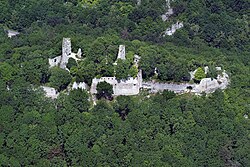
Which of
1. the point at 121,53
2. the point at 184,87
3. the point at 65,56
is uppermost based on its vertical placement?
the point at 121,53

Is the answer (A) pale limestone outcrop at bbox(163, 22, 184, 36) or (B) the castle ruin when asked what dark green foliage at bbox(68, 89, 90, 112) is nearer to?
(B) the castle ruin

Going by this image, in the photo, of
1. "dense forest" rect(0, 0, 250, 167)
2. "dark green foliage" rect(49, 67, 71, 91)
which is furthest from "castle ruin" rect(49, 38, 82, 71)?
"dark green foliage" rect(49, 67, 71, 91)

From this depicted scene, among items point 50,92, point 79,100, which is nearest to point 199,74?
point 79,100

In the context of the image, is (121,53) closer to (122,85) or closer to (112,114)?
(122,85)

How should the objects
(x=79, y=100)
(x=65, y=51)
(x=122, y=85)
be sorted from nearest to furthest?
(x=79, y=100), (x=122, y=85), (x=65, y=51)

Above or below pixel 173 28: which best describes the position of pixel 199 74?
below

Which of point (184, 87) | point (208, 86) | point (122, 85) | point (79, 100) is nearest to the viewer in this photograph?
point (79, 100)
